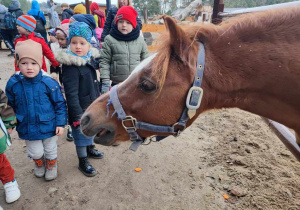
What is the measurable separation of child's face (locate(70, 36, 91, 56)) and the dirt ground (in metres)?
1.60

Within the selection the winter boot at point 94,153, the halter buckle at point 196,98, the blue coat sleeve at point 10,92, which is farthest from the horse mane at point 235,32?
the winter boot at point 94,153

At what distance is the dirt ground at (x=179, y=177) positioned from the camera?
2.24 metres

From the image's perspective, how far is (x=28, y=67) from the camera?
211 centimetres

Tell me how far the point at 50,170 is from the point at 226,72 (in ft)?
7.94

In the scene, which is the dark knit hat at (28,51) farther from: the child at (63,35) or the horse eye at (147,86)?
the horse eye at (147,86)

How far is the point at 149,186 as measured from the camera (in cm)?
250

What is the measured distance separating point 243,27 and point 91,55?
186 cm

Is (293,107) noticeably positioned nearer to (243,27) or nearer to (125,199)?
(243,27)

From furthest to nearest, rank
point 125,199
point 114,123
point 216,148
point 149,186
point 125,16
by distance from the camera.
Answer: point 216,148, point 125,16, point 149,186, point 125,199, point 114,123

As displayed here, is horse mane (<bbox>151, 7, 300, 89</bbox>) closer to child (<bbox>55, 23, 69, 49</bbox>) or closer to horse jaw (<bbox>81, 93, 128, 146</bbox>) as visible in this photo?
horse jaw (<bbox>81, 93, 128, 146</bbox>)

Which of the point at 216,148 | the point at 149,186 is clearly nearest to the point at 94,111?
the point at 149,186

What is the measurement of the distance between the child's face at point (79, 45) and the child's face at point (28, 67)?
0.47m

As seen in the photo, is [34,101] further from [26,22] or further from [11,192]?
[26,22]

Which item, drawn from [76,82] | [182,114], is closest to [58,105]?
[76,82]
